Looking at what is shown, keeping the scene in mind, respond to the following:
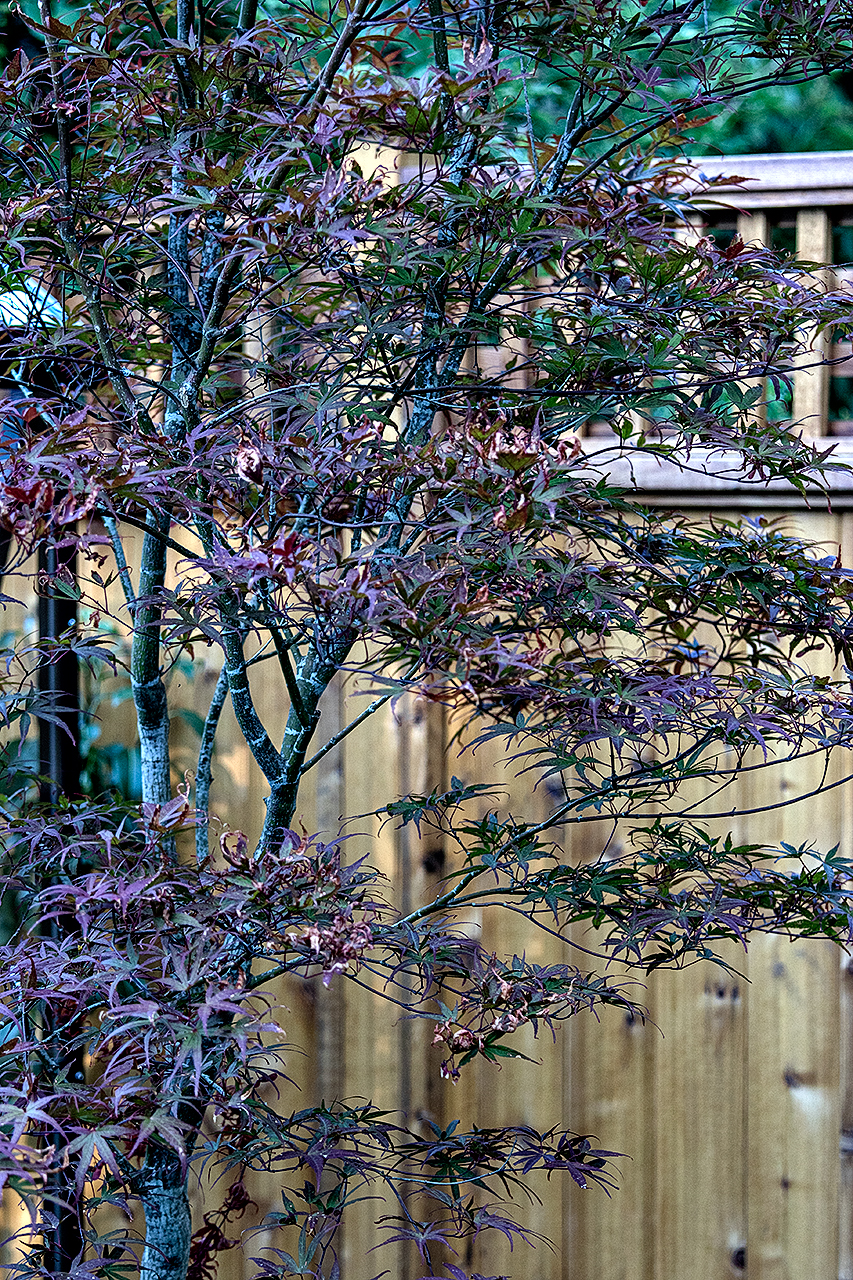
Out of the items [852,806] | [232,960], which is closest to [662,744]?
[852,806]

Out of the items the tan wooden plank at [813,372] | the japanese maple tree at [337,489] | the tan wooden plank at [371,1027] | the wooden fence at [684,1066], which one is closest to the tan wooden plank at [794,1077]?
the wooden fence at [684,1066]

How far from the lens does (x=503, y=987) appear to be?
1.04 meters

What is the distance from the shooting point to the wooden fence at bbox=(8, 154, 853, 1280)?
163 centimetres

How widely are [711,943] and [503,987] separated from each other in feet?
2.52

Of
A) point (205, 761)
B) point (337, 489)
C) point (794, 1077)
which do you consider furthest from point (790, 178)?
point (794, 1077)

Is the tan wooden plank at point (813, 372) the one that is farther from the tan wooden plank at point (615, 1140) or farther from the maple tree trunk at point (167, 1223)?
the maple tree trunk at point (167, 1223)

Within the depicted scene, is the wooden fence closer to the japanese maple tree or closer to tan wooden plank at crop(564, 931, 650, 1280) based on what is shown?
tan wooden plank at crop(564, 931, 650, 1280)

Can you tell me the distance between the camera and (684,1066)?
1672mm

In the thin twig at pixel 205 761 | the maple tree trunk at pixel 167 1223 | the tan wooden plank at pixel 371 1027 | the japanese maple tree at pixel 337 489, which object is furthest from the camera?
the tan wooden plank at pixel 371 1027

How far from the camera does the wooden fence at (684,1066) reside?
1635 mm

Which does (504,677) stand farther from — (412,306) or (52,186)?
(52,186)

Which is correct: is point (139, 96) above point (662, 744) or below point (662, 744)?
above

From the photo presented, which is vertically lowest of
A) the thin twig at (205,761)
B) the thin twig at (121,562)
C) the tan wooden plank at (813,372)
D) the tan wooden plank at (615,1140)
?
the tan wooden plank at (615,1140)

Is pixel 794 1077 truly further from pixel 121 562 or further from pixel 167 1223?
pixel 121 562
